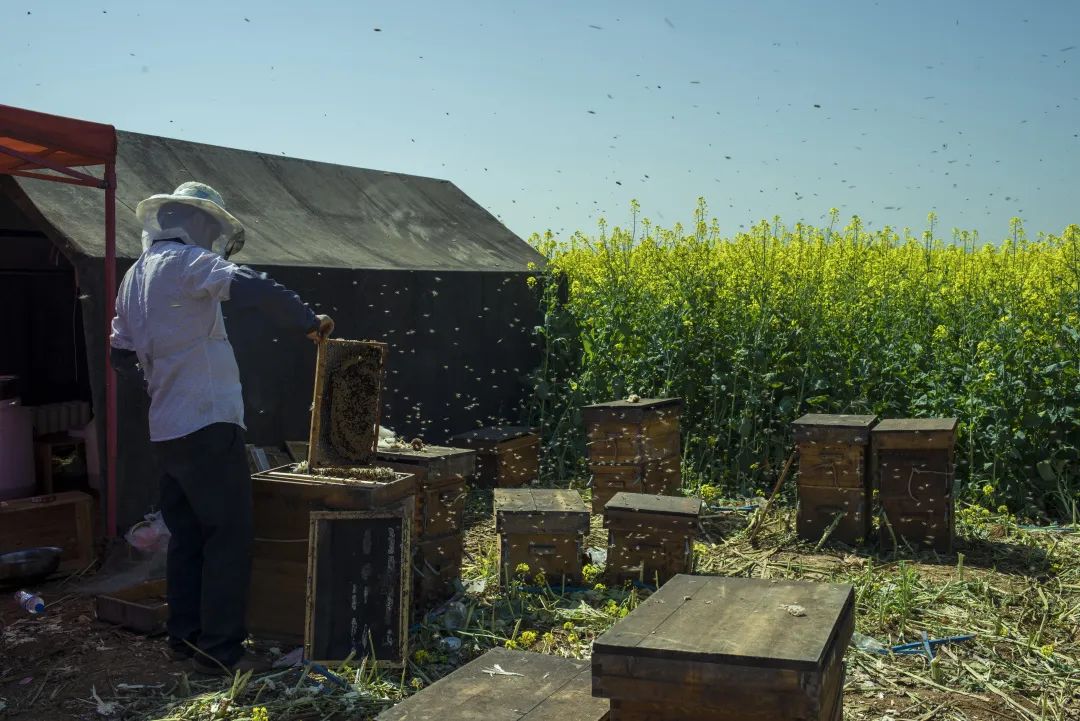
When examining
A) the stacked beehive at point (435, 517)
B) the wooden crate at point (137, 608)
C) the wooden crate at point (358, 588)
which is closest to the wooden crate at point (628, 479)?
the stacked beehive at point (435, 517)

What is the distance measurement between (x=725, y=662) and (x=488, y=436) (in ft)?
19.1

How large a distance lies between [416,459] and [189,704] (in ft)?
6.13

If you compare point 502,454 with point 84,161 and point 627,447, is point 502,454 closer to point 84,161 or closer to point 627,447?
point 627,447

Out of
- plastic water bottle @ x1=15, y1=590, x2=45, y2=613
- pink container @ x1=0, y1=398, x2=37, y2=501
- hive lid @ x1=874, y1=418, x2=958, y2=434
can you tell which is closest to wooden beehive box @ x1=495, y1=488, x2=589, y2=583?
hive lid @ x1=874, y1=418, x2=958, y2=434

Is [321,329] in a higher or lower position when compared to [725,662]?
higher

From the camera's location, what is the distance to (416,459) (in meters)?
5.77

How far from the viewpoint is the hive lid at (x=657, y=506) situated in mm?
5906

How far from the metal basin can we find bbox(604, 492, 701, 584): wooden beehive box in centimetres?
326

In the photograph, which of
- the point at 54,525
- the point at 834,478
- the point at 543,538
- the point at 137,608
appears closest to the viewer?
the point at 137,608

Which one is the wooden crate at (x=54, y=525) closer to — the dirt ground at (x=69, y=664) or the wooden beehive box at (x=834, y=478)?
the dirt ground at (x=69, y=664)

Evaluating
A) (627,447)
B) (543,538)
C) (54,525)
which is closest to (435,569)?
(543,538)

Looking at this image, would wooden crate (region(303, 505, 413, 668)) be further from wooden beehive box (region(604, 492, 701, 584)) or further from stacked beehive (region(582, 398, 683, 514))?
stacked beehive (region(582, 398, 683, 514))

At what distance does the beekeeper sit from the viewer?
4.53 meters

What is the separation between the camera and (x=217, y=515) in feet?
15.1
